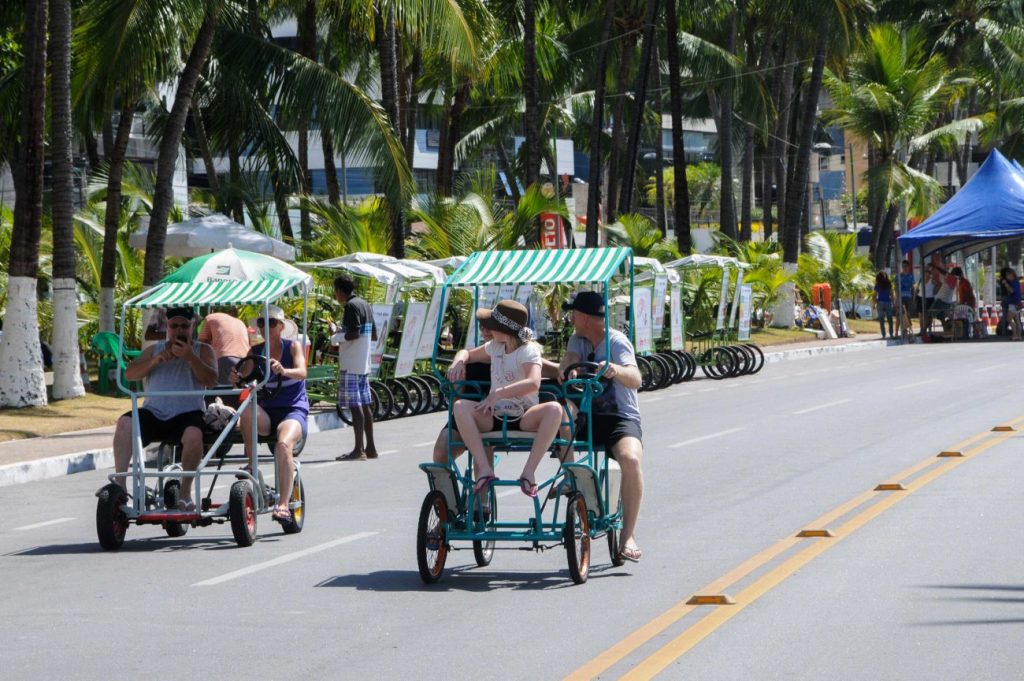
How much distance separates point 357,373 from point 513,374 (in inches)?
290

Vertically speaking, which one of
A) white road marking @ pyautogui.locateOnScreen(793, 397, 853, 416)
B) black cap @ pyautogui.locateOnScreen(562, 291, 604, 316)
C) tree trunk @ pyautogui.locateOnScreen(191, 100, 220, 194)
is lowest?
white road marking @ pyautogui.locateOnScreen(793, 397, 853, 416)

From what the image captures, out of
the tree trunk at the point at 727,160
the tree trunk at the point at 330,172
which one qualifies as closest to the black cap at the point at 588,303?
the tree trunk at the point at 330,172

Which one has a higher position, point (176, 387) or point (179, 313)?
point (179, 313)

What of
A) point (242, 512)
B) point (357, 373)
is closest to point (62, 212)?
point (357, 373)

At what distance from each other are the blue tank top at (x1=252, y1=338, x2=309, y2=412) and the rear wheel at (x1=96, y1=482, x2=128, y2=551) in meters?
1.30

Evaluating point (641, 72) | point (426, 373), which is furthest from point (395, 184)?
point (641, 72)

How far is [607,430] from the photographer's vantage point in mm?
9031

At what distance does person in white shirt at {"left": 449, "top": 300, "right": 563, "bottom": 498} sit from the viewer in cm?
869

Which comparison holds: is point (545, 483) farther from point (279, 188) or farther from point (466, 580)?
point (279, 188)

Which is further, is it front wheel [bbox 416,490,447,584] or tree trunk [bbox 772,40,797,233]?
tree trunk [bbox 772,40,797,233]

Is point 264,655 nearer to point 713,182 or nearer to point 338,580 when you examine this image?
point 338,580

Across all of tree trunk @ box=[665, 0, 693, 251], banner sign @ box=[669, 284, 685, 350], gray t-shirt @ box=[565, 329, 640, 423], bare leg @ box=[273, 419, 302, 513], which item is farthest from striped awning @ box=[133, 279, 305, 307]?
tree trunk @ box=[665, 0, 693, 251]

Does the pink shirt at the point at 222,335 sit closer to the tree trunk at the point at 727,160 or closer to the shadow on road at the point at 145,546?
the shadow on road at the point at 145,546

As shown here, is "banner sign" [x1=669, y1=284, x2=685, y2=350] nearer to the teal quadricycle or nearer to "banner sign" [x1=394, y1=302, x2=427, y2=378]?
"banner sign" [x1=394, y1=302, x2=427, y2=378]
